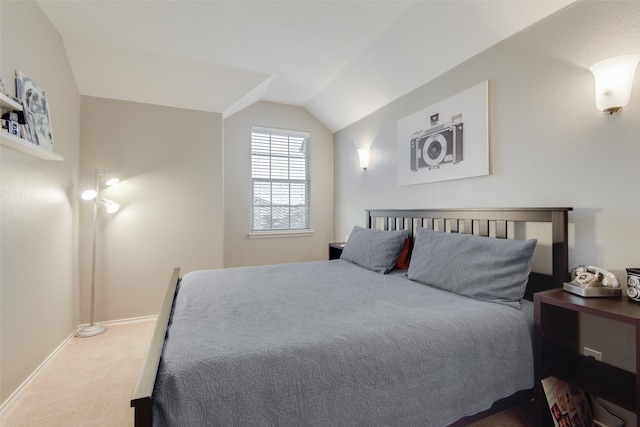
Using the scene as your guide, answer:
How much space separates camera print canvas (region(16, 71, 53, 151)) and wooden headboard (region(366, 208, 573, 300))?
2.95 m

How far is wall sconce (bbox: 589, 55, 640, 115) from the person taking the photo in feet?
4.61

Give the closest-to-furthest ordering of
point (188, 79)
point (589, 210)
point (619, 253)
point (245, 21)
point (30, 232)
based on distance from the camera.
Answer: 1. point (619, 253)
2. point (589, 210)
3. point (30, 232)
4. point (245, 21)
5. point (188, 79)

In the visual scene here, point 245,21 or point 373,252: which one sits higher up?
point 245,21

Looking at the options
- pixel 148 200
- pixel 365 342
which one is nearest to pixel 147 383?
pixel 365 342

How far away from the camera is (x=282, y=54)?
2.88 metres

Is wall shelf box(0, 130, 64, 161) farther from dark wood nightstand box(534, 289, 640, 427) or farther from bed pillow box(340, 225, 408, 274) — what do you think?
dark wood nightstand box(534, 289, 640, 427)

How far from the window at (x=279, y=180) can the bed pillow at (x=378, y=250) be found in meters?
1.60

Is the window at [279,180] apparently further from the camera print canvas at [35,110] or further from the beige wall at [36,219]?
the camera print canvas at [35,110]

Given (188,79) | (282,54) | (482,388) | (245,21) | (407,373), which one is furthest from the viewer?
(188,79)

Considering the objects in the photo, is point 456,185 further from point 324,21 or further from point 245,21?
point 245,21

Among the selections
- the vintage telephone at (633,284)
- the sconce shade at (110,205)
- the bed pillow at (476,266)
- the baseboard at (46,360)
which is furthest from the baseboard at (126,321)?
the vintage telephone at (633,284)

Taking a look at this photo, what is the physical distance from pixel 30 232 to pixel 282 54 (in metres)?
2.48

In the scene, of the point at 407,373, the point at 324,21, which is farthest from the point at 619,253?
the point at 324,21

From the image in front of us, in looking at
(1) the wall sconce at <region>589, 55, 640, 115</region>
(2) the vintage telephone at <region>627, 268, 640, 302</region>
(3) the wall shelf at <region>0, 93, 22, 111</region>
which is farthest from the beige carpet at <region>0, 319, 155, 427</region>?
(1) the wall sconce at <region>589, 55, 640, 115</region>
